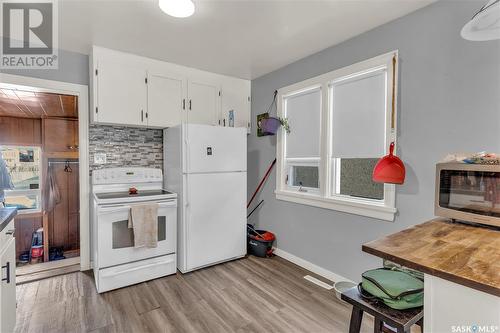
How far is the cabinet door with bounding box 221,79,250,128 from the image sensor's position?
345cm

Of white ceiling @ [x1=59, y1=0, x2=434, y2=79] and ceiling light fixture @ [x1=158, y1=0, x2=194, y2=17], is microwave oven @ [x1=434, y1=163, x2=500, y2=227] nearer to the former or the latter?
white ceiling @ [x1=59, y1=0, x2=434, y2=79]

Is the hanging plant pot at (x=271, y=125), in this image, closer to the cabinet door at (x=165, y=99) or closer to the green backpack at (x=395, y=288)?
the cabinet door at (x=165, y=99)

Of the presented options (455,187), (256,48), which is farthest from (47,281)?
(455,187)

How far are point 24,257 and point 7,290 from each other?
2.92 metres

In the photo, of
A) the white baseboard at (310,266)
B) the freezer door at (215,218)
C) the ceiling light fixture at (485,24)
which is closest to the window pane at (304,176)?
the freezer door at (215,218)

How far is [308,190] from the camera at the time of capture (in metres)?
2.96

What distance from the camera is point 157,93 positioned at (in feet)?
9.52

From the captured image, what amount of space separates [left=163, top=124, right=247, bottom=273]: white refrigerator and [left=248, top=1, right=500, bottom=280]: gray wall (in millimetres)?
994

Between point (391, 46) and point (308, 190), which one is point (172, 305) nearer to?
point (308, 190)

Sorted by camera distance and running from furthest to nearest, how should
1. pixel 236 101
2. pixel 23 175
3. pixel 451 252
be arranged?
pixel 23 175 < pixel 236 101 < pixel 451 252

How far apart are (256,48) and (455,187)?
2138 mm

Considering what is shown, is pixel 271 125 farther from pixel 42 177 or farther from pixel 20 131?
pixel 20 131

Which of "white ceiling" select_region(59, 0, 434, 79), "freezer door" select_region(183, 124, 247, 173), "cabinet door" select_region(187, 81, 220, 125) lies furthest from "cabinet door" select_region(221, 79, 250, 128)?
"white ceiling" select_region(59, 0, 434, 79)

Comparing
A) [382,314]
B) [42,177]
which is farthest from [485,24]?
[42,177]
